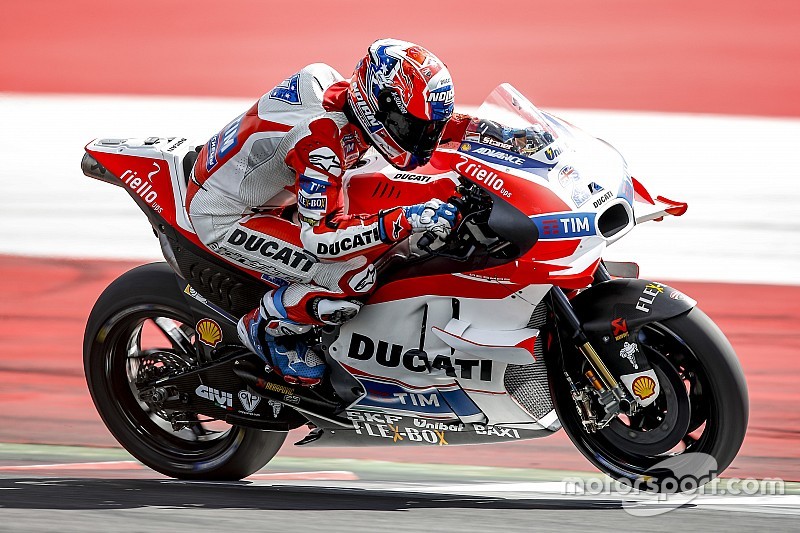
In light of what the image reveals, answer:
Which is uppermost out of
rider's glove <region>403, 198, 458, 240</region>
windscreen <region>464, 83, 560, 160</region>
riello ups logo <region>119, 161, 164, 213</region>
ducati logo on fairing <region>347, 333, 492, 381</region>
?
windscreen <region>464, 83, 560, 160</region>

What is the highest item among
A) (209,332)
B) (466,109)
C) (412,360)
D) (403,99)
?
(403,99)

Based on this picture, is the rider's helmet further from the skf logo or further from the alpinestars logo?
the skf logo

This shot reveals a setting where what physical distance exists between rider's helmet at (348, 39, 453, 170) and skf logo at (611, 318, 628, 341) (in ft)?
2.83

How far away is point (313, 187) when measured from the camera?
4.21 m

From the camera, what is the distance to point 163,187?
16.0ft

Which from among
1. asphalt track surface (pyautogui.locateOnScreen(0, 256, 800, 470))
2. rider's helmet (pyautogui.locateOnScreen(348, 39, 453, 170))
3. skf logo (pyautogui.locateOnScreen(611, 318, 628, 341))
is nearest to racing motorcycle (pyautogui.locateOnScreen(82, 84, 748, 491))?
skf logo (pyautogui.locateOnScreen(611, 318, 628, 341))

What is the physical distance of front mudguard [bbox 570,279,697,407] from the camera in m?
4.16

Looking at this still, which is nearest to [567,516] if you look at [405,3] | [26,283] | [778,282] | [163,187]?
[163,187]

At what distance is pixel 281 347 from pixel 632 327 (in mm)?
1350

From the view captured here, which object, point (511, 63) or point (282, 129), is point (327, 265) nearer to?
point (282, 129)

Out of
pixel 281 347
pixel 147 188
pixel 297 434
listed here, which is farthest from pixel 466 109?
pixel 281 347

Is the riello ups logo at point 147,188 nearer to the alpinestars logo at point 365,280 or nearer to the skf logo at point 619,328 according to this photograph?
the alpinestars logo at point 365,280

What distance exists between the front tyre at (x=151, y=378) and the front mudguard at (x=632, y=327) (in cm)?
159

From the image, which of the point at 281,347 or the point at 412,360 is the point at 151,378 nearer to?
the point at 281,347
